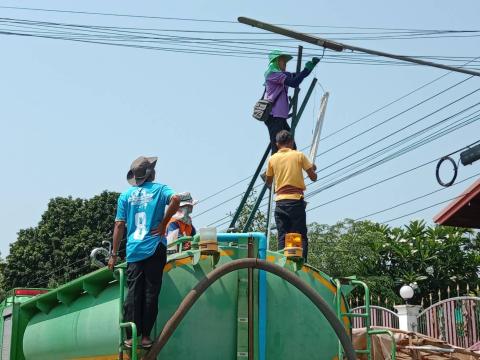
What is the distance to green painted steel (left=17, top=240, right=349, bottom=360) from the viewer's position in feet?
20.1

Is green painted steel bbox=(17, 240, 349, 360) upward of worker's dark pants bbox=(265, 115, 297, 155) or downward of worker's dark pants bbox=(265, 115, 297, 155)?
downward

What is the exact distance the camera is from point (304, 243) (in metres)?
7.88

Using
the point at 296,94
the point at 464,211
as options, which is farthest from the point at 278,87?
the point at 464,211

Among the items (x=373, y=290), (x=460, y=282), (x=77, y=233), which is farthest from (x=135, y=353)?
(x=77, y=233)

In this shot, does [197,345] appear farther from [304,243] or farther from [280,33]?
[280,33]

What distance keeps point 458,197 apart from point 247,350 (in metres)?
12.6

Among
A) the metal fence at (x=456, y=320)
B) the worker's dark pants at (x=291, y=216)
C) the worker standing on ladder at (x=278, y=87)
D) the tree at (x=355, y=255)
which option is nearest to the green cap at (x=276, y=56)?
the worker standing on ladder at (x=278, y=87)

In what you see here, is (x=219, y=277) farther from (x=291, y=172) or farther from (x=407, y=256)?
(x=407, y=256)

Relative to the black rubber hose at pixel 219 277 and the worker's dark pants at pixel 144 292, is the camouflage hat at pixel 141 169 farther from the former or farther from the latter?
the black rubber hose at pixel 219 277

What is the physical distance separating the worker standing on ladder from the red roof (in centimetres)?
886

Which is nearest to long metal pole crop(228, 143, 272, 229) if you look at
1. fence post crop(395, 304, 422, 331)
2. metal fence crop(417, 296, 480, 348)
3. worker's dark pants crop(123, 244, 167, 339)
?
worker's dark pants crop(123, 244, 167, 339)

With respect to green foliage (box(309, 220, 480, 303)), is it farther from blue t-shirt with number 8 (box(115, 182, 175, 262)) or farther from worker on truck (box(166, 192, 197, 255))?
blue t-shirt with number 8 (box(115, 182, 175, 262))

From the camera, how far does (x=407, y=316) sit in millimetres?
16672

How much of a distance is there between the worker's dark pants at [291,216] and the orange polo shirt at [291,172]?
67 mm
